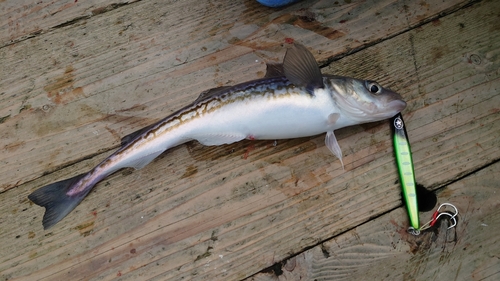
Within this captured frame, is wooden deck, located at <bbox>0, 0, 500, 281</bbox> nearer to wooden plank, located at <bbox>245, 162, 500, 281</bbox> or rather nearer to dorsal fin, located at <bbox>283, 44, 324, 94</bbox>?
wooden plank, located at <bbox>245, 162, 500, 281</bbox>

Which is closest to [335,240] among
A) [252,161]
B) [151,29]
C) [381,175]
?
[381,175]

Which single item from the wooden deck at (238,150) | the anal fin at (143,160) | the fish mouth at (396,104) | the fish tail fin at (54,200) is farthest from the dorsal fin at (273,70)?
the fish tail fin at (54,200)

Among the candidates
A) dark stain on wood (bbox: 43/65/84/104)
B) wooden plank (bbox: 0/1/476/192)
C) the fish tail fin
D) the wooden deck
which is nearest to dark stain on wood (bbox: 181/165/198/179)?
the wooden deck

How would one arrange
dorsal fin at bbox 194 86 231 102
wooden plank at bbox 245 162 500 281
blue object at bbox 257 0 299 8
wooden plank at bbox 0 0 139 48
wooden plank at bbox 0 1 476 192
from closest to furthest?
wooden plank at bbox 245 162 500 281 < dorsal fin at bbox 194 86 231 102 < wooden plank at bbox 0 1 476 192 < blue object at bbox 257 0 299 8 < wooden plank at bbox 0 0 139 48

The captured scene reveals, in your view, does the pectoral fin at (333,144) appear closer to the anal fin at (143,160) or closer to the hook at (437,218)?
the hook at (437,218)

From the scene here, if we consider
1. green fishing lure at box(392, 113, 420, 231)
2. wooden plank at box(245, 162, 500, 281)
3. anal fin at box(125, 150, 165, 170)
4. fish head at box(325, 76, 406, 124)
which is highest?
anal fin at box(125, 150, 165, 170)

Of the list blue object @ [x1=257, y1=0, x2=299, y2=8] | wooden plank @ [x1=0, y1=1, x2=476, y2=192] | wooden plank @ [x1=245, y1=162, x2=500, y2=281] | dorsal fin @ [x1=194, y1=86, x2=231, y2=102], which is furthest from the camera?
blue object @ [x1=257, y1=0, x2=299, y2=8]
